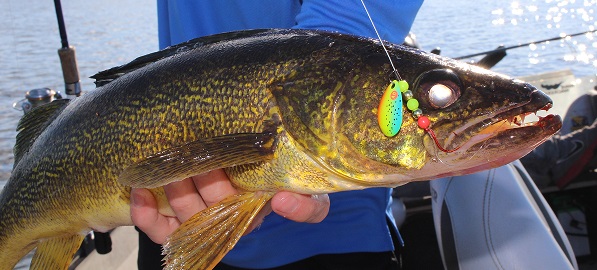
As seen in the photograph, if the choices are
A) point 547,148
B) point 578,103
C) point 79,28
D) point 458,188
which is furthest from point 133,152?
point 79,28

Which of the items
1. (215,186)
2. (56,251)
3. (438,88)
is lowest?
(56,251)

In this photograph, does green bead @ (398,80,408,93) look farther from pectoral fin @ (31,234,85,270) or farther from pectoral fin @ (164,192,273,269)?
pectoral fin @ (31,234,85,270)

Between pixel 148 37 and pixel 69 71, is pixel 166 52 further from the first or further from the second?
pixel 148 37

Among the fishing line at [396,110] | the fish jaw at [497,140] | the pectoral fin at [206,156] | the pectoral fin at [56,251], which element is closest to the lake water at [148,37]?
the pectoral fin at [56,251]

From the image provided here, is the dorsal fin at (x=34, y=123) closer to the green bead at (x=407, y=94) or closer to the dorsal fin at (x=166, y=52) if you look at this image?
the dorsal fin at (x=166, y=52)

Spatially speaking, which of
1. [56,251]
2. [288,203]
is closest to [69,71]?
[56,251]

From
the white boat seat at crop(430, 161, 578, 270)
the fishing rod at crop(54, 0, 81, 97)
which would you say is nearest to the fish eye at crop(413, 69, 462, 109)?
Answer: the white boat seat at crop(430, 161, 578, 270)
